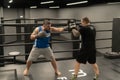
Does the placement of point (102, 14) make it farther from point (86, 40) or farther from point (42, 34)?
point (42, 34)

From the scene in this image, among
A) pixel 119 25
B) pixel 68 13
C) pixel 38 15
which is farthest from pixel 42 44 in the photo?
pixel 38 15

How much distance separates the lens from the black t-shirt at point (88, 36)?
3739 mm

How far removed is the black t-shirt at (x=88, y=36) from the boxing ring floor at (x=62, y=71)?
2.36 ft

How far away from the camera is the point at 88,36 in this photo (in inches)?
149

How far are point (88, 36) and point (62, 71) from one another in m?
1.23

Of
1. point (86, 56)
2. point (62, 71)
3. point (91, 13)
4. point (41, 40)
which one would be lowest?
point (62, 71)

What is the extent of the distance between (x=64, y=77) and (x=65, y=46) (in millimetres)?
9061

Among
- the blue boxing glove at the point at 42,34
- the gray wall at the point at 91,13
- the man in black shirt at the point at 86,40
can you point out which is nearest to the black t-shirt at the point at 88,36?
the man in black shirt at the point at 86,40

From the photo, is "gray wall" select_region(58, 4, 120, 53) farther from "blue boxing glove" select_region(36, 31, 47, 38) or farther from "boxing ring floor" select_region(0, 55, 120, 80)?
"blue boxing glove" select_region(36, 31, 47, 38)

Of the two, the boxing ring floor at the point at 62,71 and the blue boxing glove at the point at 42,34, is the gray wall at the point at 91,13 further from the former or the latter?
the blue boxing glove at the point at 42,34

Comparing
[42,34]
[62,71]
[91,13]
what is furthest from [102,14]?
[42,34]

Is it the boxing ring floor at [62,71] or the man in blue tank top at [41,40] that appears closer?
the man in blue tank top at [41,40]

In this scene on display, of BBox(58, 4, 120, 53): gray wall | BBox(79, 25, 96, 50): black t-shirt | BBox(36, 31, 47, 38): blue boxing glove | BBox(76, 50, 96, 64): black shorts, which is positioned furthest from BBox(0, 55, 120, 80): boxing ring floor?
BBox(58, 4, 120, 53): gray wall

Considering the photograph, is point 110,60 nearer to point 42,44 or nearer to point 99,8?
point 42,44
